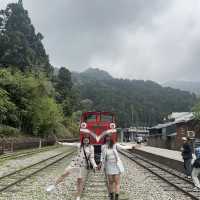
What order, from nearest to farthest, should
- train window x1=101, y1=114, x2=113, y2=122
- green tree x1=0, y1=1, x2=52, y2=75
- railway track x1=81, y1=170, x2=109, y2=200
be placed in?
railway track x1=81, y1=170, x2=109, y2=200 < train window x1=101, y1=114, x2=113, y2=122 < green tree x1=0, y1=1, x2=52, y2=75

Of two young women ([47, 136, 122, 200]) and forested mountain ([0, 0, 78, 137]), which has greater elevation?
→ forested mountain ([0, 0, 78, 137])

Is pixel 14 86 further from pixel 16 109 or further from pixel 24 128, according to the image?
pixel 24 128

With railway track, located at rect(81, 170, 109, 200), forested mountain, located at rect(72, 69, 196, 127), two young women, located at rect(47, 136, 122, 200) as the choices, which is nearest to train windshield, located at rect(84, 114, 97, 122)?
railway track, located at rect(81, 170, 109, 200)

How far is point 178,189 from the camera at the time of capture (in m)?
14.9

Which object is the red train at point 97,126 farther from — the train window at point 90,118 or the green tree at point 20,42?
the green tree at point 20,42

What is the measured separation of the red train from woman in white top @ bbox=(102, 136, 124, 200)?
12385 millimetres

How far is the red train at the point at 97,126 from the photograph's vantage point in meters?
23.9

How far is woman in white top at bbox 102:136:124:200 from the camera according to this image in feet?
34.9

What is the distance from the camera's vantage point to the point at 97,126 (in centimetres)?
2456

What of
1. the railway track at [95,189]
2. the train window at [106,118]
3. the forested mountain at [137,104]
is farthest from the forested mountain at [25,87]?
the forested mountain at [137,104]

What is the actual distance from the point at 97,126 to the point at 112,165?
45.5ft

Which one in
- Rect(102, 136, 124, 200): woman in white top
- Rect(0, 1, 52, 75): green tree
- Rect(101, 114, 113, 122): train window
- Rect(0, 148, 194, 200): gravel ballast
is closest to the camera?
Rect(102, 136, 124, 200): woman in white top

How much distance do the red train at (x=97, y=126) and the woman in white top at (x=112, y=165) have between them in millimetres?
12385

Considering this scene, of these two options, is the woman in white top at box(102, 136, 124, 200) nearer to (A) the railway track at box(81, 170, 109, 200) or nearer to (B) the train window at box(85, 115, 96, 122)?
(A) the railway track at box(81, 170, 109, 200)
